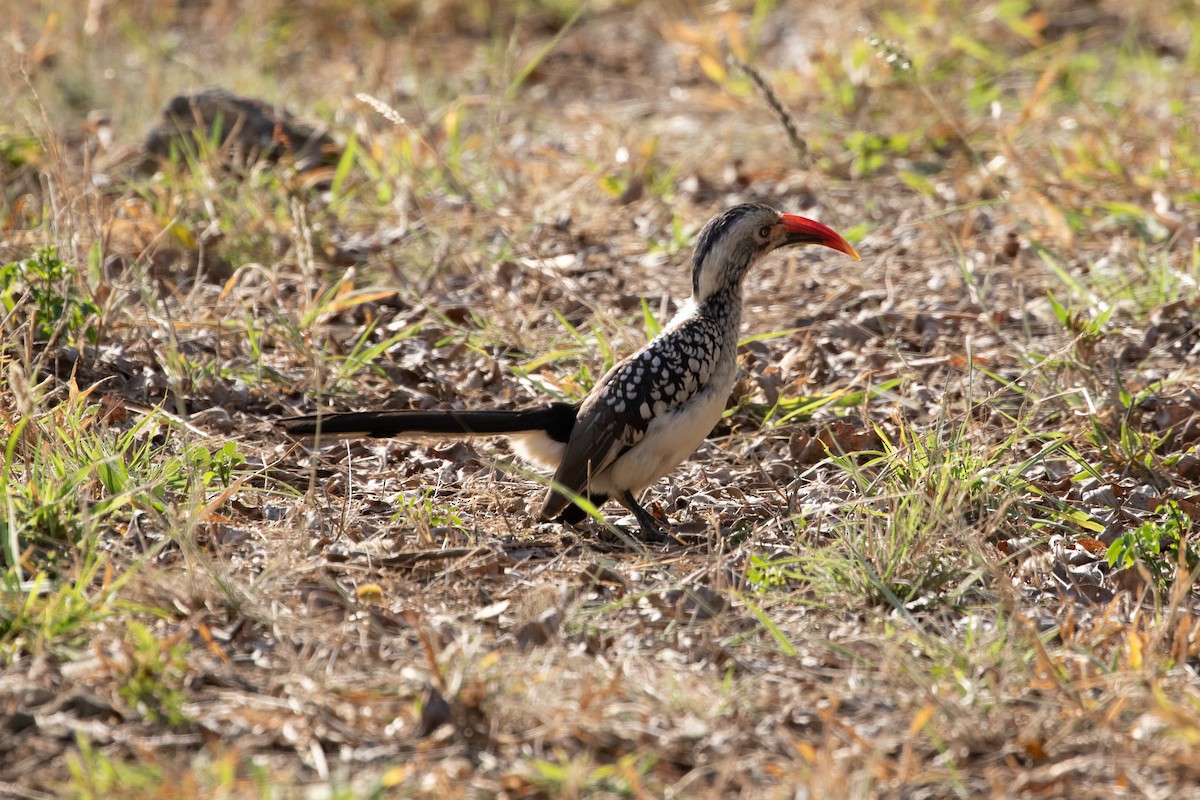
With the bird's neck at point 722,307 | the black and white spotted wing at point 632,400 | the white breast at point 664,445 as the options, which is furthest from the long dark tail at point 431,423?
the bird's neck at point 722,307

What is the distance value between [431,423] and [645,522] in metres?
0.76

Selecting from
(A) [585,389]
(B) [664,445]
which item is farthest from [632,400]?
(A) [585,389]

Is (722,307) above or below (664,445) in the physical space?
above

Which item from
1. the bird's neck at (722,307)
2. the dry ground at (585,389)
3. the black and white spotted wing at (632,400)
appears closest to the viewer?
the dry ground at (585,389)

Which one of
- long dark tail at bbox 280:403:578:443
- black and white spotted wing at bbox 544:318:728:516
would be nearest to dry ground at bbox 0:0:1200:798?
long dark tail at bbox 280:403:578:443

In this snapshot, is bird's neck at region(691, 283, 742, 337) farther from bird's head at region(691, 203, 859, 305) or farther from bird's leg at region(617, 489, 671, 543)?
bird's leg at region(617, 489, 671, 543)

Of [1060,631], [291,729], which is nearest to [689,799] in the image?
[291,729]

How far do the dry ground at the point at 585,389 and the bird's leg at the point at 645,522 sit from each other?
0.13 m

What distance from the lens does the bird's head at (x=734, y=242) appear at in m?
4.21

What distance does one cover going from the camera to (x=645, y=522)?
397cm

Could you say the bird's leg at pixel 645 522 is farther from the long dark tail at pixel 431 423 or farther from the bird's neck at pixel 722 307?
the bird's neck at pixel 722 307

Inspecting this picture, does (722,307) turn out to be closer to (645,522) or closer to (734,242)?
(734,242)

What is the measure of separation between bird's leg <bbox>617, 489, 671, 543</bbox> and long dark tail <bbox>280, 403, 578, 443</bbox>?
0.28m

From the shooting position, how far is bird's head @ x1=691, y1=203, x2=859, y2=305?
13.8ft
